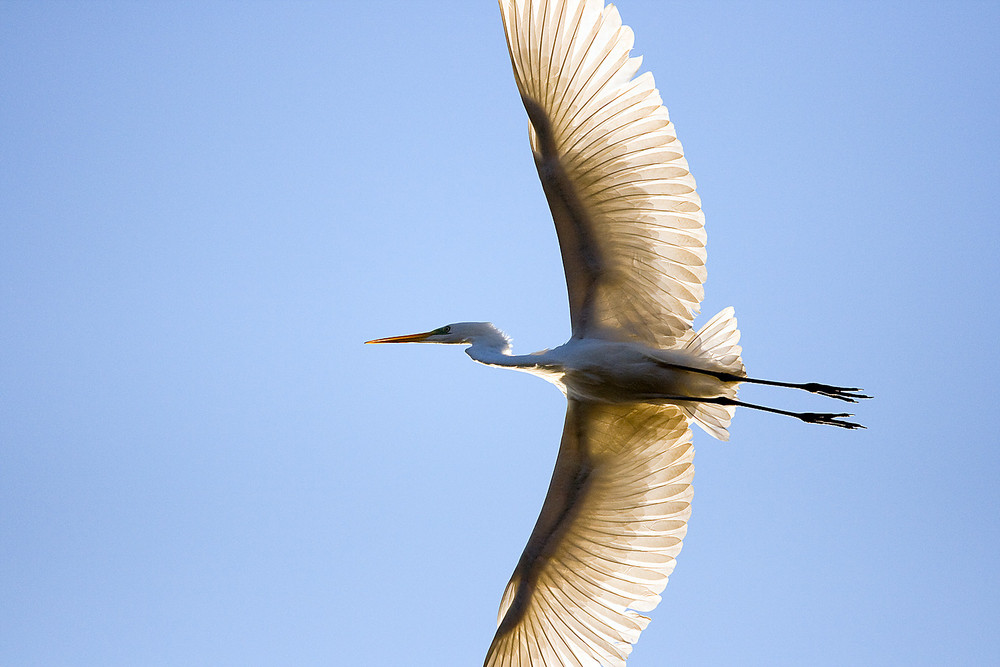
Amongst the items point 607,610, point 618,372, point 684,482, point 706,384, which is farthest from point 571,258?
point 607,610

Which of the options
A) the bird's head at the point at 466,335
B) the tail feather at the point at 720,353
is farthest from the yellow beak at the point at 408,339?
the tail feather at the point at 720,353

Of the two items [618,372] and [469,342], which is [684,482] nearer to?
[618,372]

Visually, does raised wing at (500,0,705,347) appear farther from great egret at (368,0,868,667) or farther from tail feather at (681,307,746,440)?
tail feather at (681,307,746,440)

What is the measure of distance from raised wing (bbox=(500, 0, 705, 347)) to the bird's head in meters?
0.77

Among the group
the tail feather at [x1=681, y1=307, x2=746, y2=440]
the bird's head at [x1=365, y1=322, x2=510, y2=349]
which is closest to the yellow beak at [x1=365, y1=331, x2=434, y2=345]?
the bird's head at [x1=365, y1=322, x2=510, y2=349]

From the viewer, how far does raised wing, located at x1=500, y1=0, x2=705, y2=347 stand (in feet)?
16.1

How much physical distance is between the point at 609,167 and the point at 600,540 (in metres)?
2.23

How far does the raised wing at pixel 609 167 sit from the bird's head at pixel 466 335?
77 centimetres

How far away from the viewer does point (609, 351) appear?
5527 millimetres

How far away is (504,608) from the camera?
19.7 ft

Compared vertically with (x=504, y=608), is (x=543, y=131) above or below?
above

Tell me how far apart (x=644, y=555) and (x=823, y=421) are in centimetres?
129

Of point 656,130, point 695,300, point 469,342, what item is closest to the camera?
point 656,130

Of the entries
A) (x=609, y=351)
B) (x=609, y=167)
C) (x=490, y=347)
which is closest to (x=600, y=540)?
(x=609, y=351)
